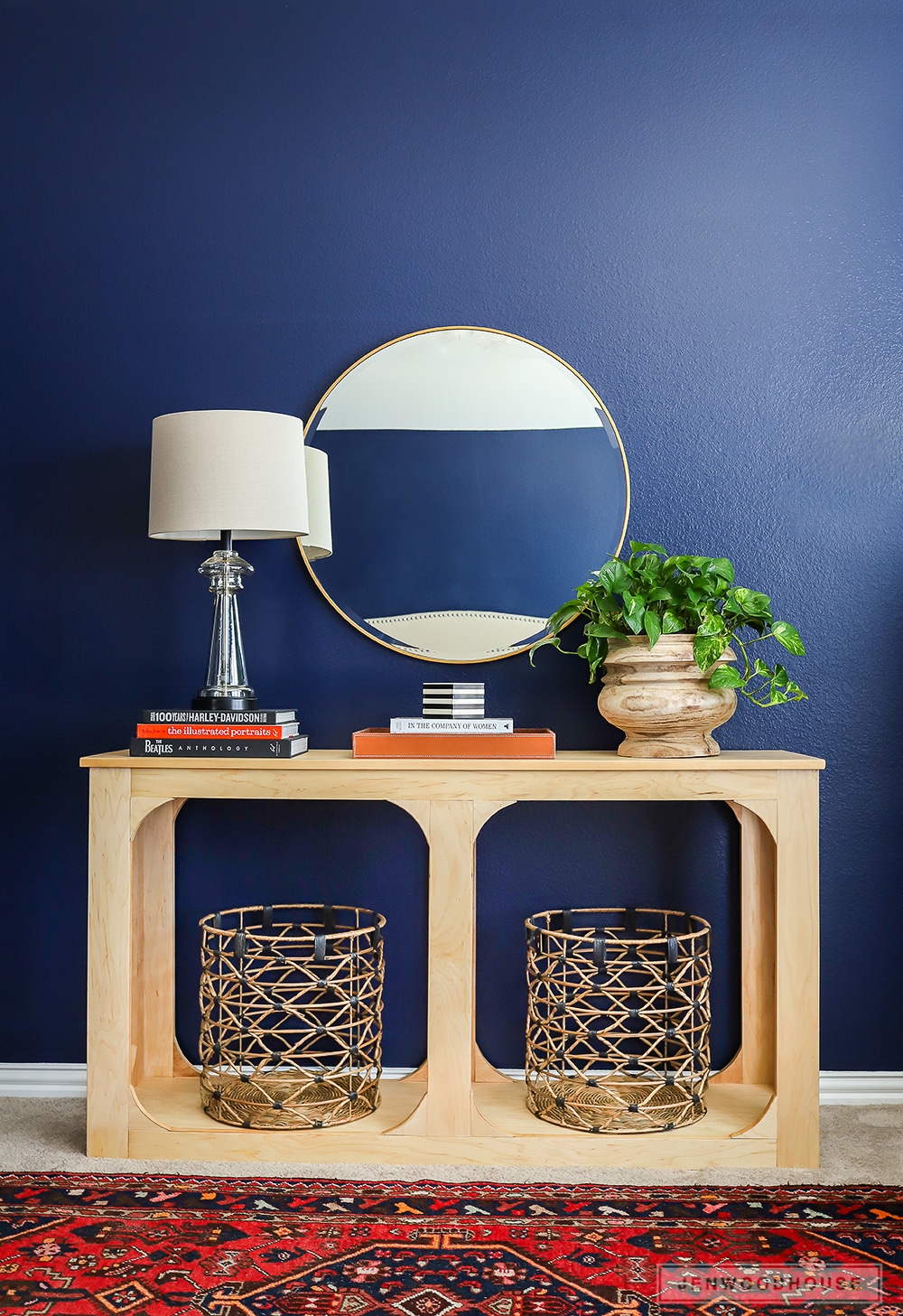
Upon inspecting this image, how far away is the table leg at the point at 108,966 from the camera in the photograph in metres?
1.90

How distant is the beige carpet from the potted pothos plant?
2.50 feet

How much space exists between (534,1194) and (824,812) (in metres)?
1.05

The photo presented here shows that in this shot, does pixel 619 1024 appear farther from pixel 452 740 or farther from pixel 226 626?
pixel 226 626

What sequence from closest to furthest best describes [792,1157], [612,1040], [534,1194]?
1. [534,1194]
2. [792,1157]
3. [612,1040]

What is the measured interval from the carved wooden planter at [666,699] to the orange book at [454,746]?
0.19 m

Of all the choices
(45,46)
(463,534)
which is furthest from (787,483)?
(45,46)

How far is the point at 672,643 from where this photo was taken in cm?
195

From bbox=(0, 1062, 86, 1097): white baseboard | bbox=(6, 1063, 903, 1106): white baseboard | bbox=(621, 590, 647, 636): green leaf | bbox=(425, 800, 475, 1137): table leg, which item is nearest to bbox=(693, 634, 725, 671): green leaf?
bbox=(621, 590, 647, 636): green leaf

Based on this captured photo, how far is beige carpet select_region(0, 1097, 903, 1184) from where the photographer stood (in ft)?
5.97

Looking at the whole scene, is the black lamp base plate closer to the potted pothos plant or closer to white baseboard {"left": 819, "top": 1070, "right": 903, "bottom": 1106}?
the potted pothos plant

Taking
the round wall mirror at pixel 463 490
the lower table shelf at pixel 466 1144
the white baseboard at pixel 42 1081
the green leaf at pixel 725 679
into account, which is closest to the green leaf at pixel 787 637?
the green leaf at pixel 725 679

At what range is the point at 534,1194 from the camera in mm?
1752

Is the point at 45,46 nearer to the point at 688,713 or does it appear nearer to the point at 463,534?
the point at 463,534

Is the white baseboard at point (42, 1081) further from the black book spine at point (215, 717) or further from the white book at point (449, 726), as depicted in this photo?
the white book at point (449, 726)
